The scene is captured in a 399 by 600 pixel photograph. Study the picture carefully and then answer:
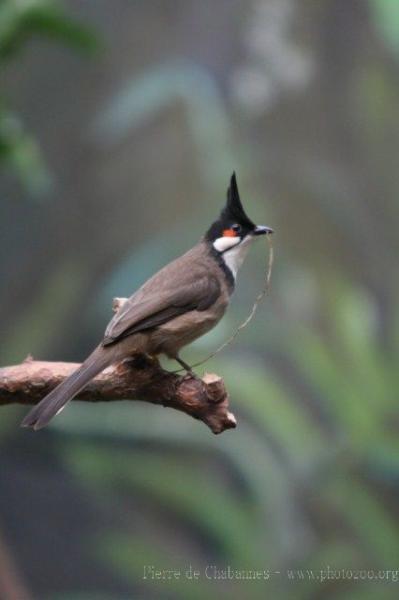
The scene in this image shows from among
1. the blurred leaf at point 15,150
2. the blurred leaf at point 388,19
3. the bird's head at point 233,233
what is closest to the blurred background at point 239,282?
the blurred leaf at point 388,19

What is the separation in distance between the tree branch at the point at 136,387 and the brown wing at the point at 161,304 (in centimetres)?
7

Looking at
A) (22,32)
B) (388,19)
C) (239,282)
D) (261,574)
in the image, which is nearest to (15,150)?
(22,32)

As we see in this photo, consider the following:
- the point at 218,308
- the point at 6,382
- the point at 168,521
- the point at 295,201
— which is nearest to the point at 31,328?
the point at 168,521

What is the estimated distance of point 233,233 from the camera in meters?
1.80

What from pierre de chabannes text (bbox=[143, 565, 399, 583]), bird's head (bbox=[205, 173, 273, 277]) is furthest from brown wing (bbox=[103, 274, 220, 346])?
pierre de chabannes text (bbox=[143, 565, 399, 583])

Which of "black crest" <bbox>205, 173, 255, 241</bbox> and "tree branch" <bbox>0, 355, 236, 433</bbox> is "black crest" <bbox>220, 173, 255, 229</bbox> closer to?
"black crest" <bbox>205, 173, 255, 241</bbox>

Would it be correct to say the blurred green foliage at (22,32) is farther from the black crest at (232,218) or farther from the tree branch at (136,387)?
the tree branch at (136,387)

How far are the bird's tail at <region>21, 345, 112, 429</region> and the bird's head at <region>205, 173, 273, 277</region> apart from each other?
47 centimetres

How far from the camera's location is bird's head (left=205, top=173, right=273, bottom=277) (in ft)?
5.86

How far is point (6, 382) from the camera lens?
135cm

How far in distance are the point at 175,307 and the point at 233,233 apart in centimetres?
28

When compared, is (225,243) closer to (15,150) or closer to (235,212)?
(235,212)

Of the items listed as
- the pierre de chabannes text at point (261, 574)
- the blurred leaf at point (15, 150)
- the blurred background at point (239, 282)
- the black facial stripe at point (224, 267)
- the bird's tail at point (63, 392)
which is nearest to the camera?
the bird's tail at point (63, 392)

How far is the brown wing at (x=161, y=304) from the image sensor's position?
4.94 feet
